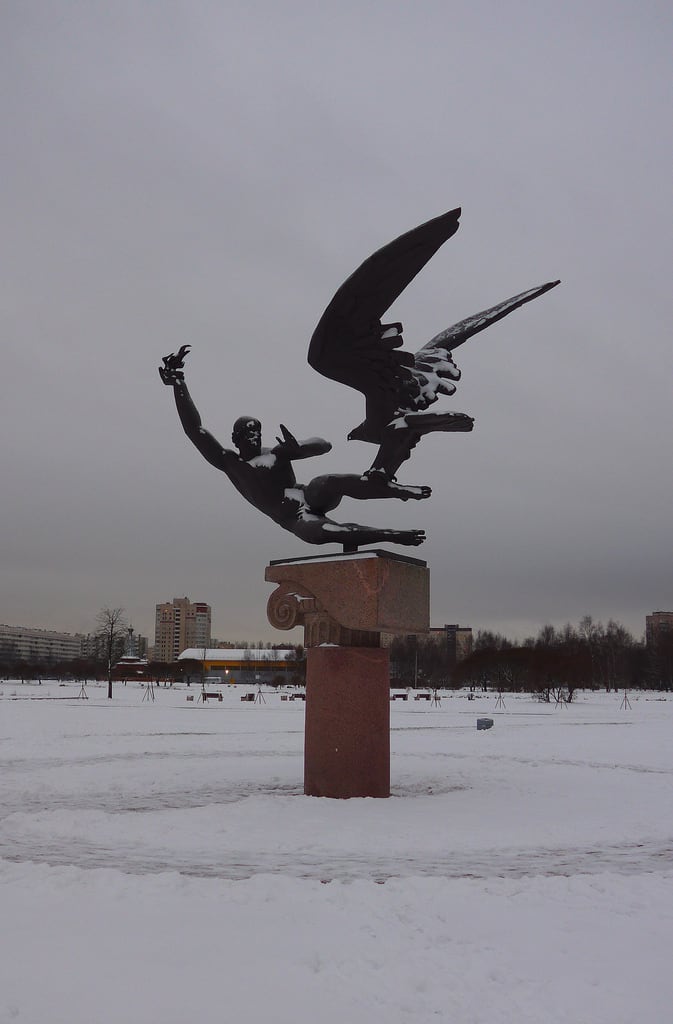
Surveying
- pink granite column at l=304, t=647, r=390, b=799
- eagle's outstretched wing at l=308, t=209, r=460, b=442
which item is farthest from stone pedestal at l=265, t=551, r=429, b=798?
eagle's outstretched wing at l=308, t=209, r=460, b=442

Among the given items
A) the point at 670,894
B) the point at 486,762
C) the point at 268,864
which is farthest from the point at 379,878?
the point at 486,762

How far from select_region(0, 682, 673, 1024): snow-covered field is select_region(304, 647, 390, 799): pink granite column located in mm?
404

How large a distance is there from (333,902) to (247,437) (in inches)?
271

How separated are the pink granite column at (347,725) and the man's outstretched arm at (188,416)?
9.67 ft

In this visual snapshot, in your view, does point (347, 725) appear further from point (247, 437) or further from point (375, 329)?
point (375, 329)

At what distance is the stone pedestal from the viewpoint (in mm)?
9438

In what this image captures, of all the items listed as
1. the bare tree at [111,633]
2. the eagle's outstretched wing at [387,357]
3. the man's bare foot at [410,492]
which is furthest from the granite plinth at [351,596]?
the bare tree at [111,633]

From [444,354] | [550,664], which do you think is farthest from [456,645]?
[444,354]

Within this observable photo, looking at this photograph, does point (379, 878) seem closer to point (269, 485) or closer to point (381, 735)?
point (381, 735)

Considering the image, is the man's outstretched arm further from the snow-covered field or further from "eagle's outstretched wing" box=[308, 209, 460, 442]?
the snow-covered field

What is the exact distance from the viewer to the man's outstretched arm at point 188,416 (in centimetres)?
1097

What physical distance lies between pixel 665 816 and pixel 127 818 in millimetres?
5364

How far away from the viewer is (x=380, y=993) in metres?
3.70

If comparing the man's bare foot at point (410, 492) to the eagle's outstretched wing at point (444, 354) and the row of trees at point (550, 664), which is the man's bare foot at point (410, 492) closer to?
the eagle's outstretched wing at point (444, 354)
